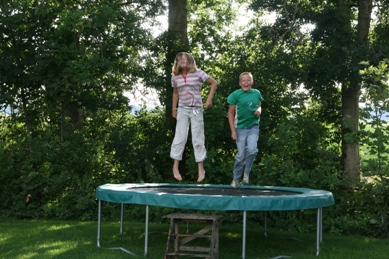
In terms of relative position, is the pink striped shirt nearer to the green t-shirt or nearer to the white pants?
the white pants

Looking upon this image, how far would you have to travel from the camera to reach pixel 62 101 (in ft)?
30.9

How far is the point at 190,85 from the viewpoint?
19.6 feet

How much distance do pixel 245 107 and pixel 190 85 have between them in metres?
0.58

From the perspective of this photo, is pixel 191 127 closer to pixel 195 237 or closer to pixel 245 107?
pixel 245 107

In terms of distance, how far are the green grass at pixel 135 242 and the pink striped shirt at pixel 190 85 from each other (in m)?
1.44

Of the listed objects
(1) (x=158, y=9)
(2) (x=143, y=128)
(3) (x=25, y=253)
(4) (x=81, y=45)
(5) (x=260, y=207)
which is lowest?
(3) (x=25, y=253)

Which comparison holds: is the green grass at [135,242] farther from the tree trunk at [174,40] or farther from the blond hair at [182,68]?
the tree trunk at [174,40]

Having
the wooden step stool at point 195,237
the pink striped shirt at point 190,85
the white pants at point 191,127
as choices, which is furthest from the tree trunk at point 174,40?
the wooden step stool at point 195,237

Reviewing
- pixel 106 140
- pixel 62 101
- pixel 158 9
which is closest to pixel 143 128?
pixel 106 140

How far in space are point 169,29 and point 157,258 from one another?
556 centimetres

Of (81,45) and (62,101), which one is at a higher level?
(81,45)

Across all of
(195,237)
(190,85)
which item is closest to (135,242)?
(195,237)

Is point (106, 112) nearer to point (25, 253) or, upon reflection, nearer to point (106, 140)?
point (106, 140)

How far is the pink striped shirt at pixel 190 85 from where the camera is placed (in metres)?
5.96
